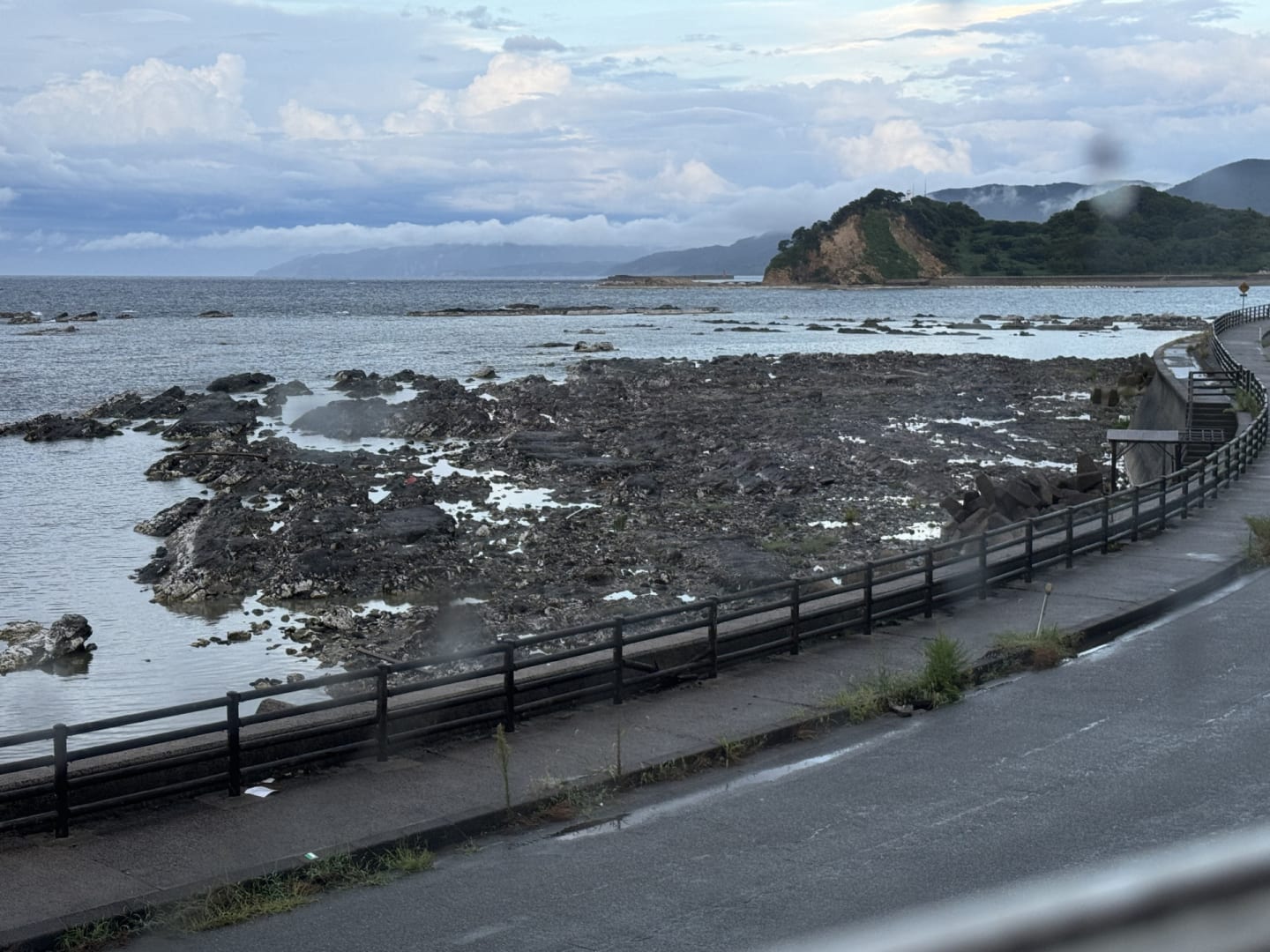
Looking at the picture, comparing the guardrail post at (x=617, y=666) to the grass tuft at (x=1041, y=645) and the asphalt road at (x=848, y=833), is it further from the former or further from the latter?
the grass tuft at (x=1041, y=645)

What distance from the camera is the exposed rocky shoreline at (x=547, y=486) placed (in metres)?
23.7

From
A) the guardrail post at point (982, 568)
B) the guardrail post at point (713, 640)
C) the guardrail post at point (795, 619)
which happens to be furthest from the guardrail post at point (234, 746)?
the guardrail post at point (982, 568)

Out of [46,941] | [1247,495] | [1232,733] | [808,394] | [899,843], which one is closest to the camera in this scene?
[46,941]

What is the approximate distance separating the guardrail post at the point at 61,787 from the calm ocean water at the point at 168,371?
8102mm

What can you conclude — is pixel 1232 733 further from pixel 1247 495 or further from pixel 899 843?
pixel 1247 495

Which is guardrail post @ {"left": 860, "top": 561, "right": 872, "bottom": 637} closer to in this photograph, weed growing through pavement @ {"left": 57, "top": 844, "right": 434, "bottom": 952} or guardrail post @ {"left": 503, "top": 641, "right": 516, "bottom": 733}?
guardrail post @ {"left": 503, "top": 641, "right": 516, "bottom": 733}

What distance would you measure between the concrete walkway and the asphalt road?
528 mm

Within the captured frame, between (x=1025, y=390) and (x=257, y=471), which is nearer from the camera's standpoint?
(x=257, y=471)

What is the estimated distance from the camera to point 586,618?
21547 millimetres

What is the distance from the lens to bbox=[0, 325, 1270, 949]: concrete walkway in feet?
29.2

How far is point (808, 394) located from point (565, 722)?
46313mm

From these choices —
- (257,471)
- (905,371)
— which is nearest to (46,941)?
(257,471)

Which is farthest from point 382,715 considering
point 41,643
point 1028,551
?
point 1028,551

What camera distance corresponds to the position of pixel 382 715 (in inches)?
455
